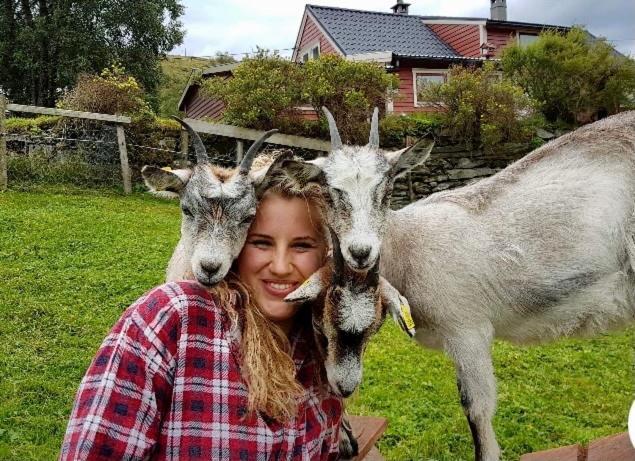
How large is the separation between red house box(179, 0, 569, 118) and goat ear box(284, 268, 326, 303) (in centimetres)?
1807

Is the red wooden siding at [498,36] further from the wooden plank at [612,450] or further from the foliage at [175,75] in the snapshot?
the wooden plank at [612,450]

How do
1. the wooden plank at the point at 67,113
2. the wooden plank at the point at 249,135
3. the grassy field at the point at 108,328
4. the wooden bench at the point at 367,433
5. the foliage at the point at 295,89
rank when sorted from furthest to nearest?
1. the foliage at the point at 295,89
2. the wooden plank at the point at 249,135
3. the wooden plank at the point at 67,113
4. the grassy field at the point at 108,328
5. the wooden bench at the point at 367,433

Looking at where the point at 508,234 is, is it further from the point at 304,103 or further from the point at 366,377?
the point at 304,103

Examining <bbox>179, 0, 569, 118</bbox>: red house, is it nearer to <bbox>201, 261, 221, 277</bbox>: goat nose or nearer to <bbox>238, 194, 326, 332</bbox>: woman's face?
<bbox>201, 261, 221, 277</bbox>: goat nose

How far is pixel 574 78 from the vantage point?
14211 millimetres

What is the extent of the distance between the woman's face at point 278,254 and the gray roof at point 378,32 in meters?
19.6

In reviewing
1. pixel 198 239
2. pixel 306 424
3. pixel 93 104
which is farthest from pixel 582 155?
pixel 93 104

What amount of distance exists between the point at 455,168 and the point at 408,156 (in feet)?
34.3

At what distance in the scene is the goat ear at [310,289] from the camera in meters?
1.92

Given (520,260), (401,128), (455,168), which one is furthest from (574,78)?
(520,260)

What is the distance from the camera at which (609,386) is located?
18.8ft

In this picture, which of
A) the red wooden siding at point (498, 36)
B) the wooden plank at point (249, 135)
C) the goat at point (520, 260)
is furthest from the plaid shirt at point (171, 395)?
the red wooden siding at point (498, 36)

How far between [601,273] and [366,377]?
9.02 ft

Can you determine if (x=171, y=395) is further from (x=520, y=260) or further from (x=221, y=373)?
(x=520, y=260)
